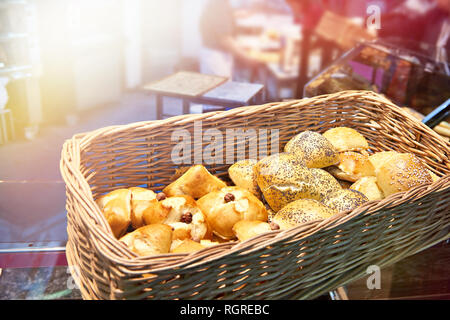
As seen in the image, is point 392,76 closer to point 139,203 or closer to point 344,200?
point 344,200

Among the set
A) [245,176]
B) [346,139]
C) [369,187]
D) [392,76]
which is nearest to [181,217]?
[245,176]

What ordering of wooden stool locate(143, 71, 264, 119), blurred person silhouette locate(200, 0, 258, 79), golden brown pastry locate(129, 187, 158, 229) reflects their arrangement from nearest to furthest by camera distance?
golden brown pastry locate(129, 187, 158, 229), wooden stool locate(143, 71, 264, 119), blurred person silhouette locate(200, 0, 258, 79)

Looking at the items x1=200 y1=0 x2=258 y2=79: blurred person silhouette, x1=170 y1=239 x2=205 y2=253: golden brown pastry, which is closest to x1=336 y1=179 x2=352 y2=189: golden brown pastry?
x1=170 y1=239 x2=205 y2=253: golden brown pastry

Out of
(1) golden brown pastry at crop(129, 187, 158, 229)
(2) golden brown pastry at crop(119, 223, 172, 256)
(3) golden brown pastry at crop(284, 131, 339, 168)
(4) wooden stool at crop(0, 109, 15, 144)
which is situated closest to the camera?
(2) golden brown pastry at crop(119, 223, 172, 256)

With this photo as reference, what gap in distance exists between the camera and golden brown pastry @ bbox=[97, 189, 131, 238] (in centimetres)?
113

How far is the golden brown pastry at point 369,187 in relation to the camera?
1.30 m

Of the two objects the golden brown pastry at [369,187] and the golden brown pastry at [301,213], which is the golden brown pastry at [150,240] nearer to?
the golden brown pastry at [301,213]

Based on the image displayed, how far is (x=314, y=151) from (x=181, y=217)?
55cm

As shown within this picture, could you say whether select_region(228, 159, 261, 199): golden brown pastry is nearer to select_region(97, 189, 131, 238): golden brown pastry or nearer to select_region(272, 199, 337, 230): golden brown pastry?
select_region(272, 199, 337, 230): golden brown pastry

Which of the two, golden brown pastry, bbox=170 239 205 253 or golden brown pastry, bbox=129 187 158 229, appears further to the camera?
golden brown pastry, bbox=129 187 158 229

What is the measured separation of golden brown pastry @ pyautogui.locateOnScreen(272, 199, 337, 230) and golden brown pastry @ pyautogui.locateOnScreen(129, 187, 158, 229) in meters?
0.39

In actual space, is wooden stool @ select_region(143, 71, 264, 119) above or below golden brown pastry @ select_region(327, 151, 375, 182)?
above

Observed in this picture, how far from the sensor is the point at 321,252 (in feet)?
3.15
